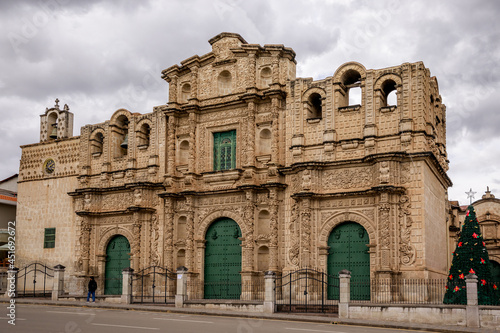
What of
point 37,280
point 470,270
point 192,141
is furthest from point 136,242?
point 470,270

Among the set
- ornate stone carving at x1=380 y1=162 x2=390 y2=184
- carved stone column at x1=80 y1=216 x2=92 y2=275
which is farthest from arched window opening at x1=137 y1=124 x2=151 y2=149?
ornate stone carving at x1=380 y1=162 x2=390 y2=184

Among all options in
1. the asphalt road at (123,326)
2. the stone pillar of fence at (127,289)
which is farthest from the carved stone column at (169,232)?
the asphalt road at (123,326)

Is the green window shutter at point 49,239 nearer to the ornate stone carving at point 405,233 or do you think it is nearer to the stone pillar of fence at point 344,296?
the stone pillar of fence at point 344,296

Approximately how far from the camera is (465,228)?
2136cm

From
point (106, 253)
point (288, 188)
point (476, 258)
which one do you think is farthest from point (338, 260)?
point (106, 253)

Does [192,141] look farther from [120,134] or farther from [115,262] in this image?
[115,262]

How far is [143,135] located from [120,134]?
182cm

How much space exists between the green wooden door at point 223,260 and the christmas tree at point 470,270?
944 cm

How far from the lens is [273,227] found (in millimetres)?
25219

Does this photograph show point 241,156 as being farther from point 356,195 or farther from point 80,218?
point 80,218

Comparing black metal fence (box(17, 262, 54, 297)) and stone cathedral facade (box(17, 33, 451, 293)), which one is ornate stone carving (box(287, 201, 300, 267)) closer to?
stone cathedral facade (box(17, 33, 451, 293))

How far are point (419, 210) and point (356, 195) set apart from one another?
2.55 metres

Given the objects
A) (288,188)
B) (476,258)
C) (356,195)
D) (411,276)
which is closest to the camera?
(476,258)

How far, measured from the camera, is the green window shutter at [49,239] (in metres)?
32.0
